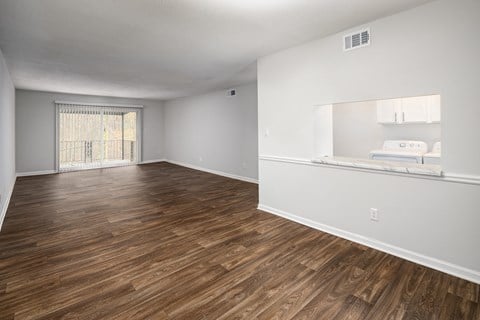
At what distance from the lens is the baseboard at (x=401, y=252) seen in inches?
85.9

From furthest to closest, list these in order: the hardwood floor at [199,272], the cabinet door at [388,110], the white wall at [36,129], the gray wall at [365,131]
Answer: the white wall at [36,129]
the cabinet door at [388,110]
the gray wall at [365,131]
the hardwood floor at [199,272]

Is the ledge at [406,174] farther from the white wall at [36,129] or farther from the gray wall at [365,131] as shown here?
the white wall at [36,129]

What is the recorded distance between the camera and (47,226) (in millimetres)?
3367

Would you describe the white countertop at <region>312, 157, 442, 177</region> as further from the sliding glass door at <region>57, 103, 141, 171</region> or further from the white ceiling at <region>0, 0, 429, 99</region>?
the sliding glass door at <region>57, 103, 141, 171</region>

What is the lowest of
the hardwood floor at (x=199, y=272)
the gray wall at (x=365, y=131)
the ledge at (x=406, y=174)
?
the hardwood floor at (x=199, y=272)

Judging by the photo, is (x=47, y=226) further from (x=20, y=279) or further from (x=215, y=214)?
(x=215, y=214)

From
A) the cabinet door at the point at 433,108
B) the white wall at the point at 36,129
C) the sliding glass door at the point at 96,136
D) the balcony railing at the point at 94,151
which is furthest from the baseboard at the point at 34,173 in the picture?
the cabinet door at the point at 433,108

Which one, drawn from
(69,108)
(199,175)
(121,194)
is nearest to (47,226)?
(121,194)

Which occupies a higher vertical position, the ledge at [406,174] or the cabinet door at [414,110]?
the cabinet door at [414,110]

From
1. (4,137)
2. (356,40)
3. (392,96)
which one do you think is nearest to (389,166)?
(392,96)

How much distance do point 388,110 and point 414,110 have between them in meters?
0.39

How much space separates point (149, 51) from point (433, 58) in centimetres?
331

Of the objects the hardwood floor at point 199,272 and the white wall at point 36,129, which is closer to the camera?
the hardwood floor at point 199,272

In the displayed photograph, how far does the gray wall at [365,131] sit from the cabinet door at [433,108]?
15 cm
